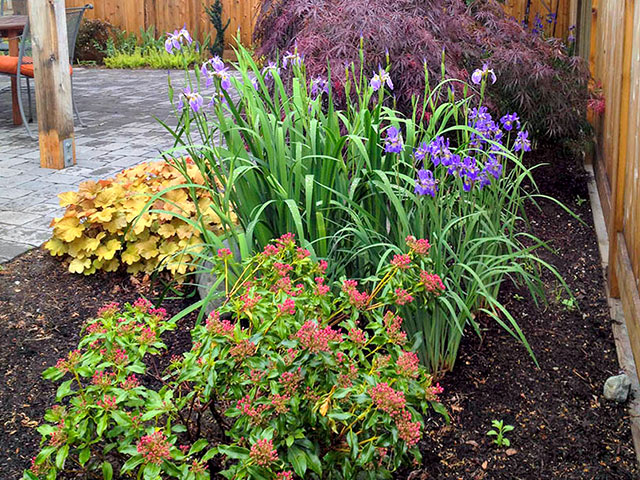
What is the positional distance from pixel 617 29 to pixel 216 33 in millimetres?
9303

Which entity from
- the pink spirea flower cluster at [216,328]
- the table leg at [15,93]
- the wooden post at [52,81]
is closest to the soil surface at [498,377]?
the pink spirea flower cluster at [216,328]

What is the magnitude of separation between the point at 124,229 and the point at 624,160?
7.22ft

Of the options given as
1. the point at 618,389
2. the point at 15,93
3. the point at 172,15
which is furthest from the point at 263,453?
the point at 172,15

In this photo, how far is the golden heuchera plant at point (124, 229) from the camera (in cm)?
337

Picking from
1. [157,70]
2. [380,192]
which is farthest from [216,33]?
[380,192]

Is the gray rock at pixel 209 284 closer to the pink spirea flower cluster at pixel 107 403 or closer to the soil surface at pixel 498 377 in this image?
the soil surface at pixel 498 377

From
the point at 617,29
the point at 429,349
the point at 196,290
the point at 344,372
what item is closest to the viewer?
the point at 344,372

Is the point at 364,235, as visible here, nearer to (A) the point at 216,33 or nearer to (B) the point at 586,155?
(B) the point at 586,155

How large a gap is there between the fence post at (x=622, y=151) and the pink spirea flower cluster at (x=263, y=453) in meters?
2.09

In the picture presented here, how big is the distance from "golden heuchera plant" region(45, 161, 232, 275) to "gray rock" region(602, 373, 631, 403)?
1.72m

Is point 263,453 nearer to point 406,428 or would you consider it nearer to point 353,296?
point 406,428

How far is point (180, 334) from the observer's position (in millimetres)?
2947

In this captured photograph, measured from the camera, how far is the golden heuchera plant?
337 centimetres

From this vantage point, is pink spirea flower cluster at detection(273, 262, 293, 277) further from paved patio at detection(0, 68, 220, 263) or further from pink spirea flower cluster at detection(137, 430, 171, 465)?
paved patio at detection(0, 68, 220, 263)
